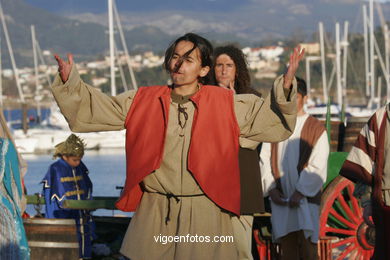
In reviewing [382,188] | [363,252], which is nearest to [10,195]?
[382,188]

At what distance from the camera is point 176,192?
16.7 feet

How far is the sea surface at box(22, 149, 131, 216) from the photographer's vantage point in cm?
1992

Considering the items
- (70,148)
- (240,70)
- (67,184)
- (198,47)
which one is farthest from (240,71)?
(67,184)

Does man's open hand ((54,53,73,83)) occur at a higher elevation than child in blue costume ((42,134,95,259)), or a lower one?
higher

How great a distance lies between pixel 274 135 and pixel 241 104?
0.25m

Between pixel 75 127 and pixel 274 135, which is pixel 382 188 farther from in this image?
pixel 75 127

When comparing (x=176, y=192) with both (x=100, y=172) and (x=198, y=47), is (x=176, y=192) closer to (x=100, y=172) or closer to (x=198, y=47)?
(x=198, y=47)

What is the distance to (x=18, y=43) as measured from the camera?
17550cm

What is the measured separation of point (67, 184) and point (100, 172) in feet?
62.2

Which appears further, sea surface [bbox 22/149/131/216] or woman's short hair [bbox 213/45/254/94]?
sea surface [bbox 22/149/131/216]

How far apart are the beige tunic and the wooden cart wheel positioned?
3659mm

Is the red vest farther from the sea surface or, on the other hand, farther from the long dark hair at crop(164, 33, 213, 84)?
the sea surface

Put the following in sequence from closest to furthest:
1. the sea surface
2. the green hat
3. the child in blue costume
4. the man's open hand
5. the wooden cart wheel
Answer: the man's open hand, the wooden cart wheel, the child in blue costume, the green hat, the sea surface

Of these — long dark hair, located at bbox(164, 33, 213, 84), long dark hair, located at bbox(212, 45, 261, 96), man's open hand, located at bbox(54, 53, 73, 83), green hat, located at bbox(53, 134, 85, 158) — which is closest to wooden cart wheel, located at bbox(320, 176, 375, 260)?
long dark hair, located at bbox(212, 45, 261, 96)
